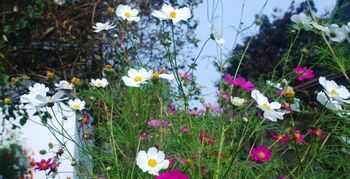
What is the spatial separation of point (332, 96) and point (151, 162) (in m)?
0.51

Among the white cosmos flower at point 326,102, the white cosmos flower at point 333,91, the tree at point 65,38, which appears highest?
the tree at point 65,38

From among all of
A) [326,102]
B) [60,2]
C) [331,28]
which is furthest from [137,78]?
[60,2]

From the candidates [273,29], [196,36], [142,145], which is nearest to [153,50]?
[196,36]

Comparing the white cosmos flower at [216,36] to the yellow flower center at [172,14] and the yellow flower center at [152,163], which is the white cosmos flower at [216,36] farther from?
the yellow flower center at [152,163]

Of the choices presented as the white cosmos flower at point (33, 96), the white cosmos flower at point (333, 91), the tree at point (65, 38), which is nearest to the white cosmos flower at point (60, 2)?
the tree at point (65, 38)

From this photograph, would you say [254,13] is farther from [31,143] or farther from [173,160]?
[31,143]

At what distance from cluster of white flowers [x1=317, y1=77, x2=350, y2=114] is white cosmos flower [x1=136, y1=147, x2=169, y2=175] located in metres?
0.44

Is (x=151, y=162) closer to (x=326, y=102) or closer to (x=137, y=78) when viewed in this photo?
(x=137, y=78)

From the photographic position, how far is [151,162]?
3.95 feet

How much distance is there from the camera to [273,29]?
932 centimetres

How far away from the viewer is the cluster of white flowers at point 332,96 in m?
1.35

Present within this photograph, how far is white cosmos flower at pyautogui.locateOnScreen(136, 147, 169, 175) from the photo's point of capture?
119cm

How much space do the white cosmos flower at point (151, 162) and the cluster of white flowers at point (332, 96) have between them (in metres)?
0.44

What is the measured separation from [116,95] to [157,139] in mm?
298
